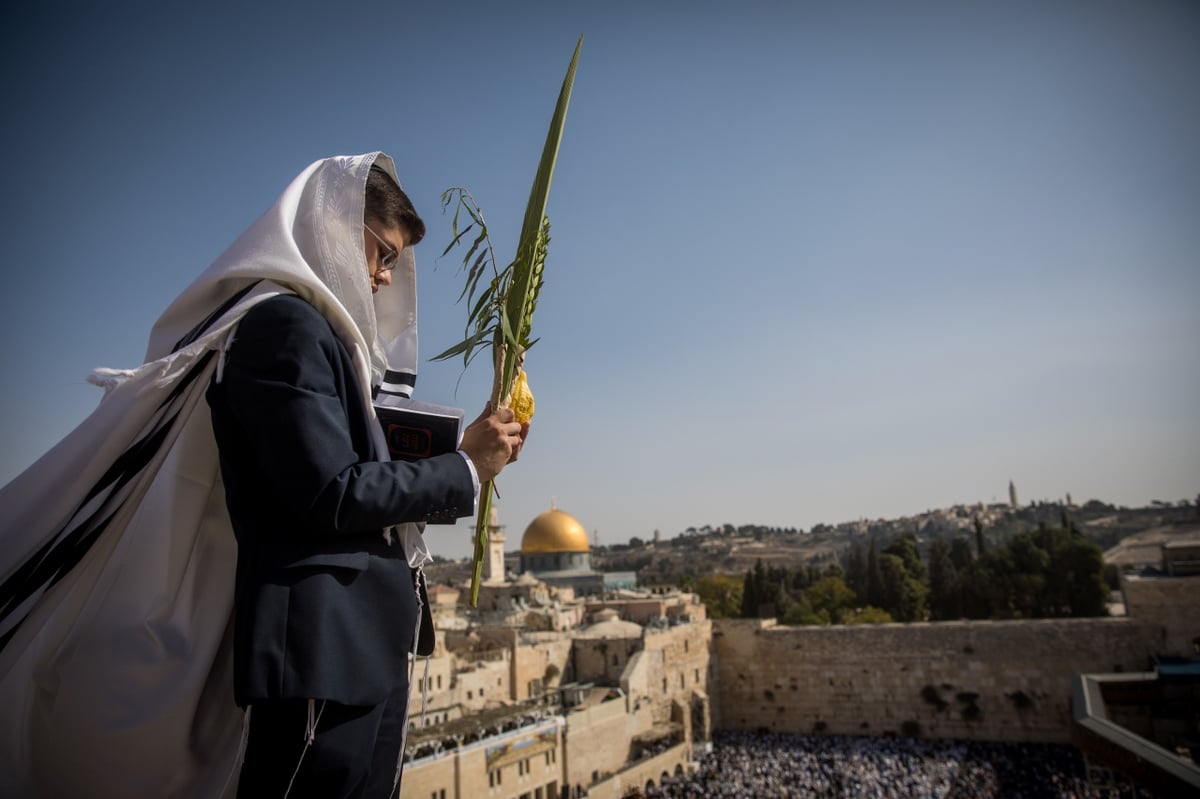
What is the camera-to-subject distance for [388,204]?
198 centimetres

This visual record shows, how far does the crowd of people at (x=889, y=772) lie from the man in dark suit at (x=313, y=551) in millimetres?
19870

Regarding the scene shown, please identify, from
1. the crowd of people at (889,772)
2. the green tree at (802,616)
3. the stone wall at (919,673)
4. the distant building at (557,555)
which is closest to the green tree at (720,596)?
the green tree at (802,616)

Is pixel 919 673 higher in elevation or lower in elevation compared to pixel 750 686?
higher

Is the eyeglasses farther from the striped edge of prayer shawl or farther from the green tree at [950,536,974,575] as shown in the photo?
the green tree at [950,536,974,575]

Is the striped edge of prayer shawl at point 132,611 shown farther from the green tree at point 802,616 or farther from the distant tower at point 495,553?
the distant tower at point 495,553

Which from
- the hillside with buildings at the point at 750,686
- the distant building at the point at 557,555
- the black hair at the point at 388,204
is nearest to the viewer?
the black hair at the point at 388,204

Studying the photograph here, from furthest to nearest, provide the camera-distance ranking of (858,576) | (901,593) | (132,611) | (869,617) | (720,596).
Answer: (720,596)
(858,576)
(901,593)
(869,617)
(132,611)

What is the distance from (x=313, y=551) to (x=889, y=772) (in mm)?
26725

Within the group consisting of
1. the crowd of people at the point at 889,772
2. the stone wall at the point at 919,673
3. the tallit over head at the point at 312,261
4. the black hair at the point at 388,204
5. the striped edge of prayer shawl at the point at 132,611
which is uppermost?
the black hair at the point at 388,204

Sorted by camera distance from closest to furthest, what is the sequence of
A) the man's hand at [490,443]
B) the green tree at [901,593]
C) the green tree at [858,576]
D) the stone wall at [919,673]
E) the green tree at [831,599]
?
the man's hand at [490,443] → the stone wall at [919,673] → the green tree at [901,593] → the green tree at [831,599] → the green tree at [858,576]

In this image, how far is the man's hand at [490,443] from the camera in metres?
1.82

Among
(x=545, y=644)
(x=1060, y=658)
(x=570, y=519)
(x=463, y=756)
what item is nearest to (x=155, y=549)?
(x=463, y=756)

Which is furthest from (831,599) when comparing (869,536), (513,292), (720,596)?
(869,536)

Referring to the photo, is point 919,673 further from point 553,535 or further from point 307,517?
point 307,517
